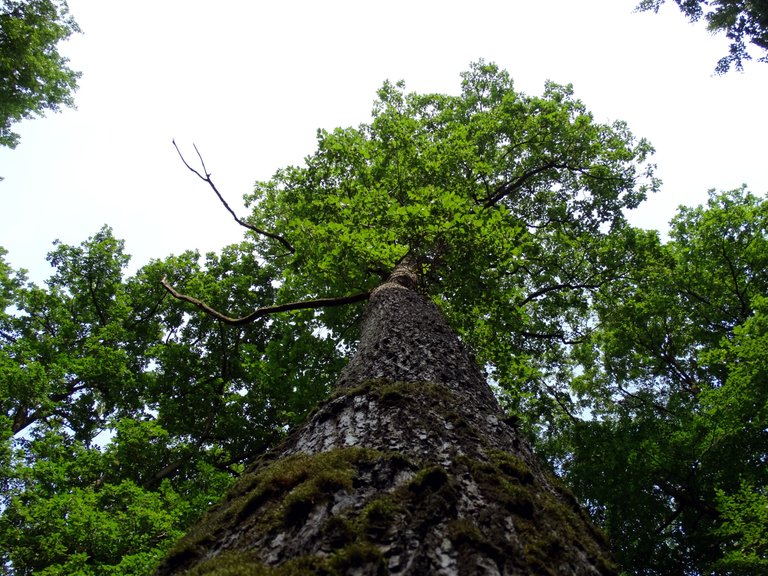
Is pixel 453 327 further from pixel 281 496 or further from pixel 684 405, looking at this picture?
pixel 684 405

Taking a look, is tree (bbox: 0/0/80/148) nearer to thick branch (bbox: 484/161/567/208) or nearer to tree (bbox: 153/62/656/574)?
tree (bbox: 153/62/656/574)

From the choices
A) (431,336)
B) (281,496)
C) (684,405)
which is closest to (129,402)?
(431,336)

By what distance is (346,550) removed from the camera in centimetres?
162

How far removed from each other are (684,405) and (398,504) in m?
17.4

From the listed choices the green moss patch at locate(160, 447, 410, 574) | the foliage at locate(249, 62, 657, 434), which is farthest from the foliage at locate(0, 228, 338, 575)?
the green moss patch at locate(160, 447, 410, 574)

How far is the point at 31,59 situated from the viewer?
14.4 meters

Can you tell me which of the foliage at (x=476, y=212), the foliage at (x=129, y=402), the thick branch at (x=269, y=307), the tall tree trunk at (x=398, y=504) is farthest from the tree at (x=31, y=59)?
the tall tree trunk at (x=398, y=504)

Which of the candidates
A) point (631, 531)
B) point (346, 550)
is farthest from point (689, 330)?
point (346, 550)

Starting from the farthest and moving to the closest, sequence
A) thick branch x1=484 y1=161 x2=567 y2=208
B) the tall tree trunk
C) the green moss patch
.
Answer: thick branch x1=484 y1=161 x2=567 y2=208
the green moss patch
the tall tree trunk

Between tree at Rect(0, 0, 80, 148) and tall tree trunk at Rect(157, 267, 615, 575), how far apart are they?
58.9 ft

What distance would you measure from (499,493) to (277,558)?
1.13 m

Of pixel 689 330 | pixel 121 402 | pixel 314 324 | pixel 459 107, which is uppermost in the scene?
pixel 459 107

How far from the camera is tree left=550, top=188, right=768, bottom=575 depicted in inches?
409

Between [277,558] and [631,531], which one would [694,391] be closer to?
[631,531]
